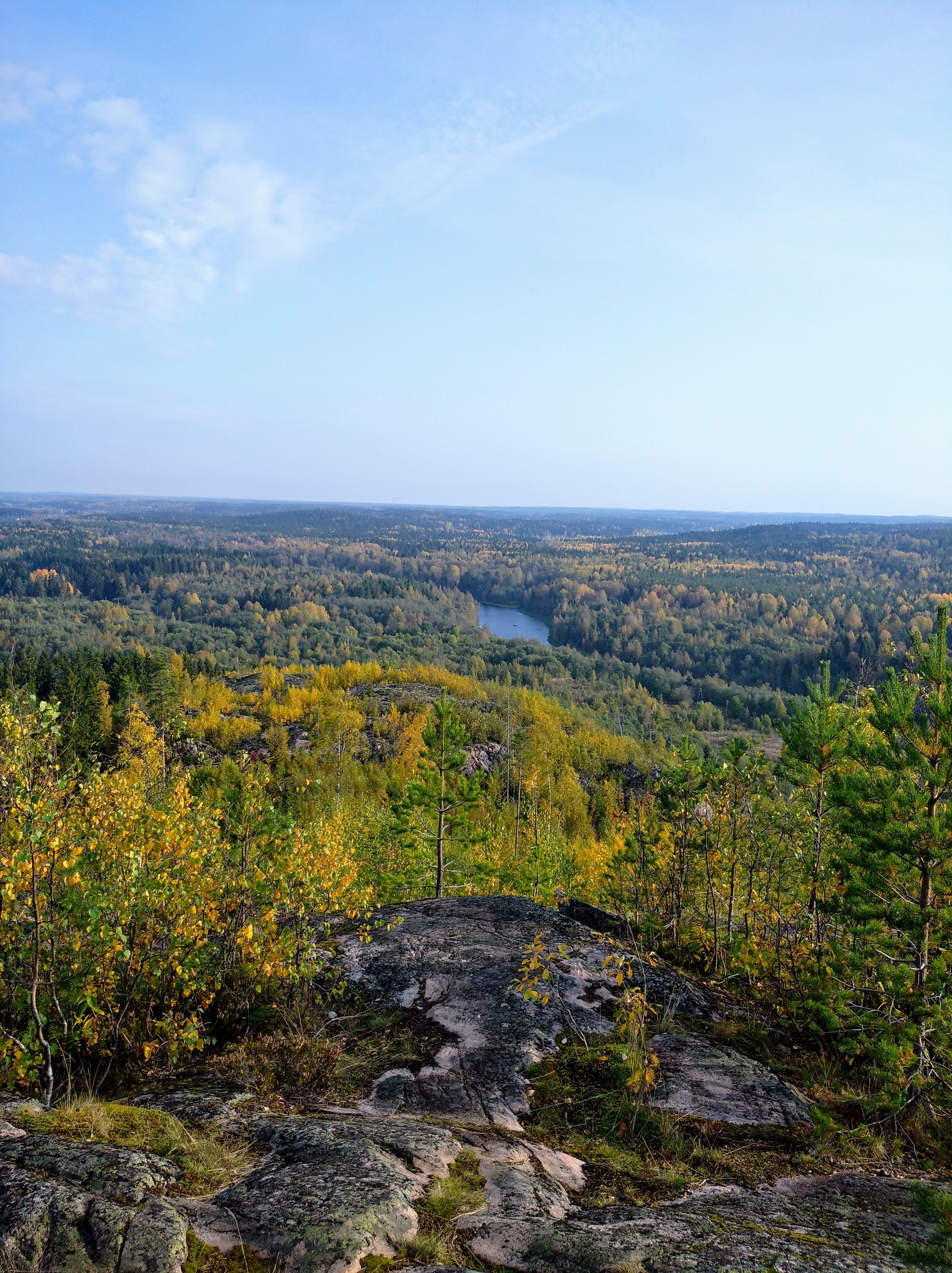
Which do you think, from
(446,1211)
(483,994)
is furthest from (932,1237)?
(483,994)

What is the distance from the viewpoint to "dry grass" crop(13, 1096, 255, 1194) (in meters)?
5.03

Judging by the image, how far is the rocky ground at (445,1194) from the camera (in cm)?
417

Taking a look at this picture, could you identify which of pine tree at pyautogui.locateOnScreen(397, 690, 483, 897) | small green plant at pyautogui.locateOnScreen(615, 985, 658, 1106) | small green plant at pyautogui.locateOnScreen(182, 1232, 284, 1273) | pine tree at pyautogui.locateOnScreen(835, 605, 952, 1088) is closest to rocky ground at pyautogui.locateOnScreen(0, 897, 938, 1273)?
small green plant at pyautogui.locateOnScreen(182, 1232, 284, 1273)

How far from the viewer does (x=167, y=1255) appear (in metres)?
Result: 4.00

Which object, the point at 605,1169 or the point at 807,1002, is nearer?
the point at 605,1169

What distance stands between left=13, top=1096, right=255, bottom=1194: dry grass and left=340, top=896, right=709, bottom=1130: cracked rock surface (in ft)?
6.03

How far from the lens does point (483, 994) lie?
9148 millimetres

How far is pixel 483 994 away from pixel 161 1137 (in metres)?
4.61

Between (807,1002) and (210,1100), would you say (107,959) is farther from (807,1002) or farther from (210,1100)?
(807,1002)

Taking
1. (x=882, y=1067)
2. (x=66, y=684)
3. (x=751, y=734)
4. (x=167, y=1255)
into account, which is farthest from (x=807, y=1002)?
(x=751, y=734)

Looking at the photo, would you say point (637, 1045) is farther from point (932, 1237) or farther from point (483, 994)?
point (932, 1237)

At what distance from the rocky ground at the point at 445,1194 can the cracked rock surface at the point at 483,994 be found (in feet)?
0.13

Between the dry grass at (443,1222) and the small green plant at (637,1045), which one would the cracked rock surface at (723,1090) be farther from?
the dry grass at (443,1222)

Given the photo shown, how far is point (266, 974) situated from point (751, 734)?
393 feet
